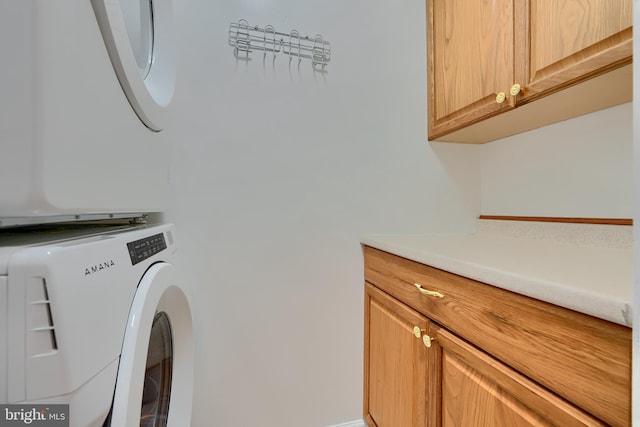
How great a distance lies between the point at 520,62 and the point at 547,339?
2.65 feet

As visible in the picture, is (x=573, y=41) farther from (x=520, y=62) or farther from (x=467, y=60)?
(x=467, y=60)

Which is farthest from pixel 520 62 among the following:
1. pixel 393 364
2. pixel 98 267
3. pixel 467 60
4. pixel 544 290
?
pixel 98 267

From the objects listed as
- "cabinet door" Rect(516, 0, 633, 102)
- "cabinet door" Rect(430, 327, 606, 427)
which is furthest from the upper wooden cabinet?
"cabinet door" Rect(430, 327, 606, 427)

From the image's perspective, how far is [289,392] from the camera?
1.14 m

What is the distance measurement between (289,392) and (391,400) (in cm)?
42

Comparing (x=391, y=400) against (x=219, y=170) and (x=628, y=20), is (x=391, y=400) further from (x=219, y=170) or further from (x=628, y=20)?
(x=628, y=20)

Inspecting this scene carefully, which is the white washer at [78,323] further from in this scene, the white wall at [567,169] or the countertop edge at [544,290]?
the white wall at [567,169]

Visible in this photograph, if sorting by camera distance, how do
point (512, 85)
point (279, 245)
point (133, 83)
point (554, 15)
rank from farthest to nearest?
point (279, 245) → point (512, 85) → point (554, 15) → point (133, 83)

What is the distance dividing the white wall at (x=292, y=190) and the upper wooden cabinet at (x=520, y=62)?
13cm

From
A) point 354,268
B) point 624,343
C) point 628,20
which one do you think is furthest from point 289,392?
point 628,20

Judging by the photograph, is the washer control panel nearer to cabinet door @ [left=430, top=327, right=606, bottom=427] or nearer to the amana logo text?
the amana logo text

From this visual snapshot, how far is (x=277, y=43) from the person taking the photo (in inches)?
43.9

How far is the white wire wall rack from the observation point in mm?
→ 1072

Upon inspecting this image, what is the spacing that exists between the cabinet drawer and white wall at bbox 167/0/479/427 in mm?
543
